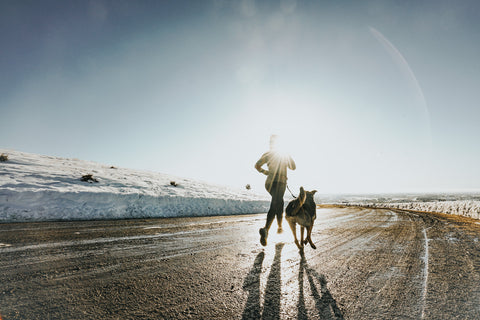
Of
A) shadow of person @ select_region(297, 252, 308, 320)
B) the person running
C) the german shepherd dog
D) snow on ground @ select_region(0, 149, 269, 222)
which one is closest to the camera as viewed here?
shadow of person @ select_region(297, 252, 308, 320)

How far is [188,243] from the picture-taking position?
457 cm

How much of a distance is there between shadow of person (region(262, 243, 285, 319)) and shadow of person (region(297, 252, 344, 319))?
208mm

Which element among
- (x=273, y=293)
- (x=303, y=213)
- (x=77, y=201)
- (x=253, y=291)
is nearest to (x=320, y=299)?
(x=273, y=293)

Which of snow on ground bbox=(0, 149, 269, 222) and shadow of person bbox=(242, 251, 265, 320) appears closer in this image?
shadow of person bbox=(242, 251, 265, 320)

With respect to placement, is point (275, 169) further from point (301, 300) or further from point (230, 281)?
point (301, 300)

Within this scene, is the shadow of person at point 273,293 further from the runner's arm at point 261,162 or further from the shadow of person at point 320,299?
the runner's arm at point 261,162

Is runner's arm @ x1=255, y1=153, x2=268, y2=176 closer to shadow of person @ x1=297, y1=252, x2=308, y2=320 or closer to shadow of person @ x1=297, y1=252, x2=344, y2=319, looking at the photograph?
shadow of person @ x1=297, y1=252, x2=308, y2=320

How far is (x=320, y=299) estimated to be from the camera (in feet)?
6.98

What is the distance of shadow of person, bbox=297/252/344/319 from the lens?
1.84 meters

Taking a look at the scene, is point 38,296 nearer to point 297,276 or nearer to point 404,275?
point 297,276

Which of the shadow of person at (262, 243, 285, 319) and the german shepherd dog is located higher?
the german shepherd dog

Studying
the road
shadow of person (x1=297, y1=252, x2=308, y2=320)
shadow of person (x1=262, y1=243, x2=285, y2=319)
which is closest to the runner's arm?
the road

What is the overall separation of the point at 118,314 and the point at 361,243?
16.1 ft

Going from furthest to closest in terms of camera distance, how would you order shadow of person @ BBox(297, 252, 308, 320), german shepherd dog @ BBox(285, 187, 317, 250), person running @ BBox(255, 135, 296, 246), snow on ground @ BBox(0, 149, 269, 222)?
1. snow on ground @ BBox(0, 149, 269, 222)
2. person running @ BBox(255, 135, 296, 246)
3. german shepherd dog @ BBox(285, 187, 317, 250)
4. shadow of person @ BBox(297, 252, 308, 320)
